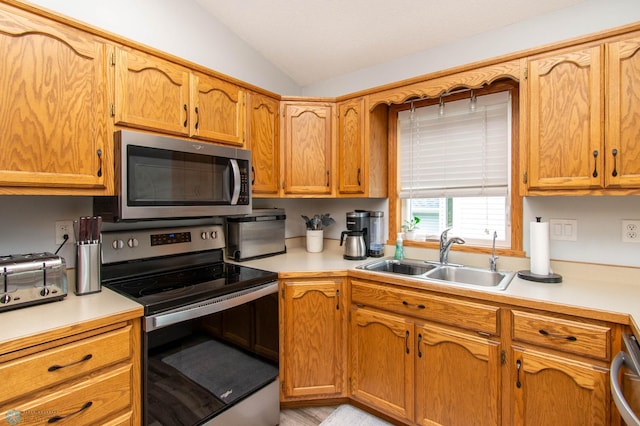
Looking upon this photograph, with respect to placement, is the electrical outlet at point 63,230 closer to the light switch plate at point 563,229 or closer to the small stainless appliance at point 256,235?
the small stainless appliance at point 256,235

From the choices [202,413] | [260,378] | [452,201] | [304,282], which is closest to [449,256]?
[452,201]

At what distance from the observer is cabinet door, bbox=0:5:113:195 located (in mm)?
1266

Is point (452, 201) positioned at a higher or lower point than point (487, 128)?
lower

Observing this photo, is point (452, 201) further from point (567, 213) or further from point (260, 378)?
point (260, 378)

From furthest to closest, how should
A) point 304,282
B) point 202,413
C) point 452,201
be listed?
1. point 452,201
2. point 304,282
3. point 202,413

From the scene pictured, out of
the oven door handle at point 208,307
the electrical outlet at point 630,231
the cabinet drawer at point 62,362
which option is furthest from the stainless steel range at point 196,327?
the electrical outlet at point 630,231

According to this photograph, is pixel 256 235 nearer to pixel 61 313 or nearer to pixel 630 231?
pixel 61 313

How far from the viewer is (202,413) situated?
149cm

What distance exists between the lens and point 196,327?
4.89ft

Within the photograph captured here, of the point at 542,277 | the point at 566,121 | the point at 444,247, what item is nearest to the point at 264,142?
the point at 444,247

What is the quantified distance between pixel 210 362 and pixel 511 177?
A: 2013mm

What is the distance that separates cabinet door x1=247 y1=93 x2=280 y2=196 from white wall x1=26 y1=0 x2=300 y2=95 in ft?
1.46

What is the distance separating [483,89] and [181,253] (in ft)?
7.22

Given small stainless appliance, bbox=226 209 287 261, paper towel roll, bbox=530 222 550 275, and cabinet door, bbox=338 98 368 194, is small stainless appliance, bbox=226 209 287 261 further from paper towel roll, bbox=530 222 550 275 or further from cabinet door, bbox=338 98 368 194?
paper towel roll, bbox=530 222 550 275
